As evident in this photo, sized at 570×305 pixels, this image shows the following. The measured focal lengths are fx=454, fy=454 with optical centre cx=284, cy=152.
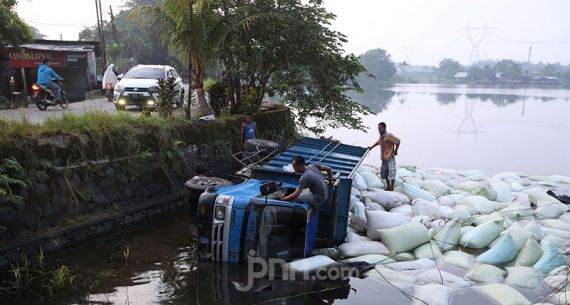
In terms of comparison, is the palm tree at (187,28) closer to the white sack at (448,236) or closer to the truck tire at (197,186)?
the truck tire at (197,186)

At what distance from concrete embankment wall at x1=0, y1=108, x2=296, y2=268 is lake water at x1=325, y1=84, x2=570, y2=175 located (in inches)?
282

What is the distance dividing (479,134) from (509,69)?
49.1 metres

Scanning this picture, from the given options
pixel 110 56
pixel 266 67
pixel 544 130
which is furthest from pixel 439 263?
pixel 544 130

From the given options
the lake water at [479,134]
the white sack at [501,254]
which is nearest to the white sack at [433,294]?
the white sack at [501,254]

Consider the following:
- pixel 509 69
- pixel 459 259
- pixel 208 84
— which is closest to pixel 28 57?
pixel 208 84

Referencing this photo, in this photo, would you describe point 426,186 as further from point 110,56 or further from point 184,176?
point 110,56

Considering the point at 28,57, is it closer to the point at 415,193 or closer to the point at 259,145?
the point at 259,145

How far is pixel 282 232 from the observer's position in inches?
215

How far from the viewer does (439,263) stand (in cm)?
613

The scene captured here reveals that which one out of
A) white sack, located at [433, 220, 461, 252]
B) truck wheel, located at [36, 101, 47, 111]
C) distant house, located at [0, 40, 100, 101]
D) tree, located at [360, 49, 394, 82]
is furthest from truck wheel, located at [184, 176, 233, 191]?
tree, located at [360, 49, 394, 82]

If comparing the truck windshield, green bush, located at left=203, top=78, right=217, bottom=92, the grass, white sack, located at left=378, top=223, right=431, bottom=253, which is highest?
green bush, located at left=203, top=78, right=217, bottom=92

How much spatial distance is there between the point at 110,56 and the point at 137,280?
22.5 m

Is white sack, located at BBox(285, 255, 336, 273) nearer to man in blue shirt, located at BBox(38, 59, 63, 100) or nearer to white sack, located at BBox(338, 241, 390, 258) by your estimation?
white sack, located at BBox(338, 241, 390, 258)

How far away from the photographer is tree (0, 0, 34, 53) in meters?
10.3
